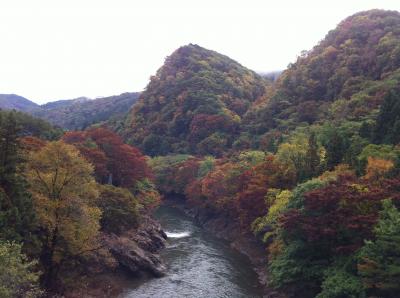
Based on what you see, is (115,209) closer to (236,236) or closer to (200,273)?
(200,273)

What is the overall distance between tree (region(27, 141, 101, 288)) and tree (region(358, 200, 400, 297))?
22683mm

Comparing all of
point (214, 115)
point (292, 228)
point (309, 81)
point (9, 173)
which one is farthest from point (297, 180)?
point (214, 115)

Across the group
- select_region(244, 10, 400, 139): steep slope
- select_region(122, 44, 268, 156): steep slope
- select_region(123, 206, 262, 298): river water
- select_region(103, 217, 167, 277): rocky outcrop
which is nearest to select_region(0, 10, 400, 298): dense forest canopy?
select_region(244, 10, 400, 139): steep slope

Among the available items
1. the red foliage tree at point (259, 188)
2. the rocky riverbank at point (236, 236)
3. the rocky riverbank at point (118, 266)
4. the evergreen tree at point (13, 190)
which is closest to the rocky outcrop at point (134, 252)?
the rocky riverbank at point (118, 266)

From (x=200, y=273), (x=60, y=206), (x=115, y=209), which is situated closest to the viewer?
(x=60, y=206)

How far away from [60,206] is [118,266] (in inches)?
528

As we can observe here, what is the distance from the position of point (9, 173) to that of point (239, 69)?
161426 mm

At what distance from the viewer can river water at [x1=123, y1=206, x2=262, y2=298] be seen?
44312 millimetres

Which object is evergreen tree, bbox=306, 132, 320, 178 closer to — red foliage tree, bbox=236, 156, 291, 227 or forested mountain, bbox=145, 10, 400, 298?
forested mountain, bbox=145, 10, 400, 298

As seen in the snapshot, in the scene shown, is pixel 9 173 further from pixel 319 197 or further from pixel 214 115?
pixel 214 115

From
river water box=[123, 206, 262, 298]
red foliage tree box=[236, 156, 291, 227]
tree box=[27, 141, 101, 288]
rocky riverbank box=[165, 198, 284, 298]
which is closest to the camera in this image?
tree box=[27, 141, 101, 288]

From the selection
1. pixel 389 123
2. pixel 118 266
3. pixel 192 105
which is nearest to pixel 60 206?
pixel 118 266

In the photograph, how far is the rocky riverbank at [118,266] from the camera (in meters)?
42.1

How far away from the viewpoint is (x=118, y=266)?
1889 inches
